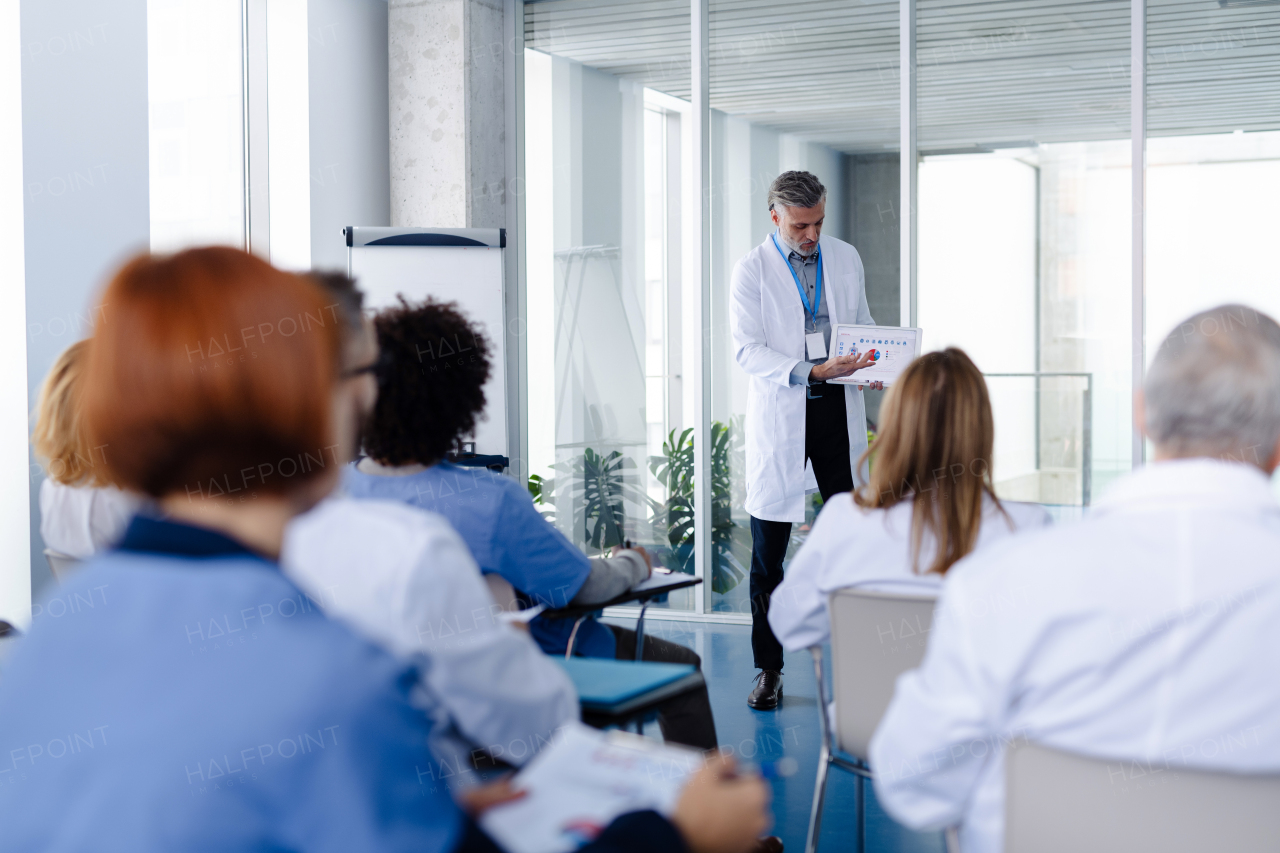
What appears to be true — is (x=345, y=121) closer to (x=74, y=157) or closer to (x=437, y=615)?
(x=74, y=157)

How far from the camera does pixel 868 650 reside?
1.95m

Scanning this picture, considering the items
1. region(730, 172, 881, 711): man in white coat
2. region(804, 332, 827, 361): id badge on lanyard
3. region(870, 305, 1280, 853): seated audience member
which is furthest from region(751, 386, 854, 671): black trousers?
region(870, 305, 1280, 853): seated audience member

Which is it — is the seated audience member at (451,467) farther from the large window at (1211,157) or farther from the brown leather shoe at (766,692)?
the large window at (1211,157)

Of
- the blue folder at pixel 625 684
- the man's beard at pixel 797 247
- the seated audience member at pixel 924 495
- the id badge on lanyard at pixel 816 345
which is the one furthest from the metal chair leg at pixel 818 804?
the man's beard at pixel 797 247

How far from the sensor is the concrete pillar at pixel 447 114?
5297 mm

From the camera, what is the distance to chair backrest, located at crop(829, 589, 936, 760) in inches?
74.5

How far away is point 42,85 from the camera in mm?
3830

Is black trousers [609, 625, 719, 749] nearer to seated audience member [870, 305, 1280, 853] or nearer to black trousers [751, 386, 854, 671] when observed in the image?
seated audience member [870, 305, 1280, 853]

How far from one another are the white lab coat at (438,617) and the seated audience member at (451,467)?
0.62m

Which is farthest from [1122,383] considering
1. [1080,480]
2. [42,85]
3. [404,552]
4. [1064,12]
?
[42,85]

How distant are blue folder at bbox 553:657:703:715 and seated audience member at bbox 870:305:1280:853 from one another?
13.1 inches

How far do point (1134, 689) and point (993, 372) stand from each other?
3.81 m

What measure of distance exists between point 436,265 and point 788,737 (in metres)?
2.61

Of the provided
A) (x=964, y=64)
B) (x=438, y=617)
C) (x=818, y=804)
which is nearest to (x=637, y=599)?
(x=818, y=804)
